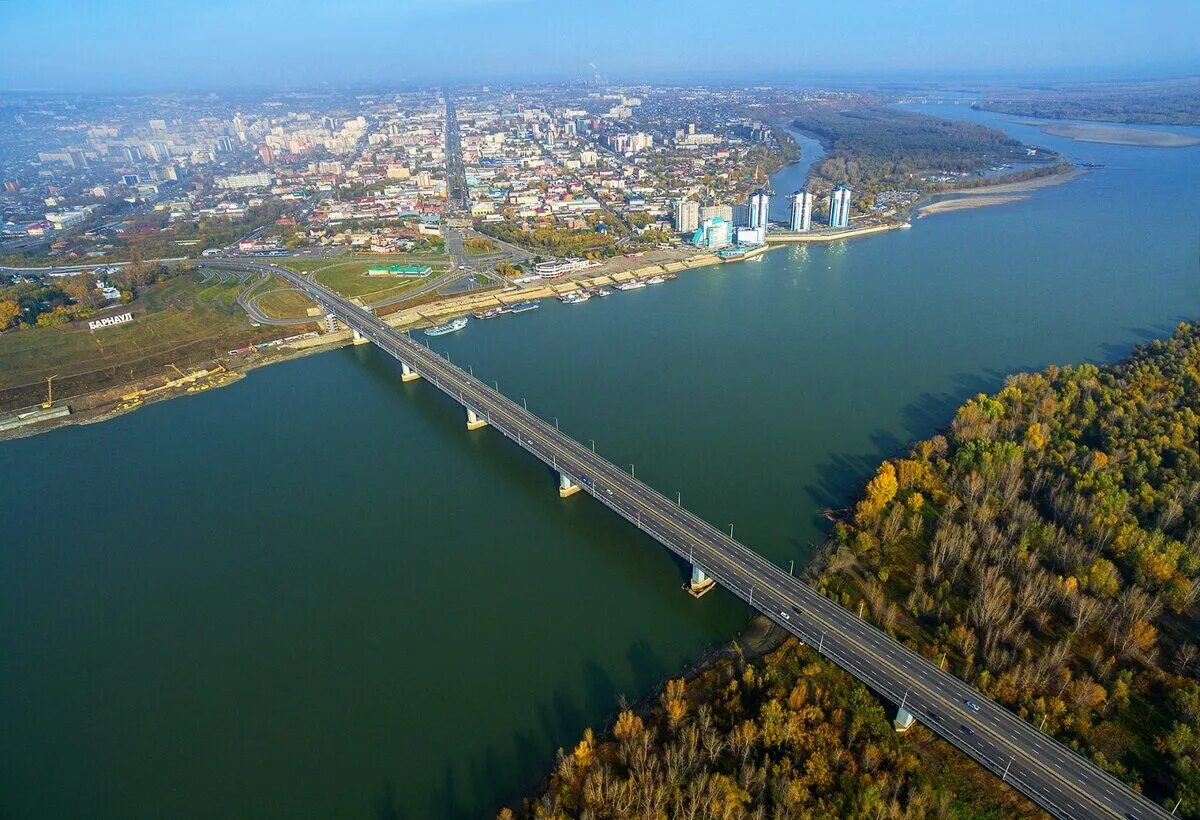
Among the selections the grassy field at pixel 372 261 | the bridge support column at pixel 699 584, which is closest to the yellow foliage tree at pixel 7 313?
the grassy field at pixel 372 261

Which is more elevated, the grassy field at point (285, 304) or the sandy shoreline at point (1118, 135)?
the sandy shoreline at point (1118, 135)

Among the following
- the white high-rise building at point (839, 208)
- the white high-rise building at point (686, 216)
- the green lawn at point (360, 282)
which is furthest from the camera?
the white high-rise building at point (839, 208)

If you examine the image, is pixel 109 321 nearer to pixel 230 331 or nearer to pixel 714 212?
pixel 230 331

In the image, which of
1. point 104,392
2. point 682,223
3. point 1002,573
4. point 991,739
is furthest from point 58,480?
point 682,223

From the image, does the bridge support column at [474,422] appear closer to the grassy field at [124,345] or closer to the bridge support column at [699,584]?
the bridge support column at [699,584]

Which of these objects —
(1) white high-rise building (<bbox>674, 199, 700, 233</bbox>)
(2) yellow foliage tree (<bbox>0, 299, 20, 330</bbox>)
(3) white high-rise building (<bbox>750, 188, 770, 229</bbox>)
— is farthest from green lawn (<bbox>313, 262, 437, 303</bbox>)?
(3) white high-rise building (<bbox>750, 188, 770, 229</bbox>)

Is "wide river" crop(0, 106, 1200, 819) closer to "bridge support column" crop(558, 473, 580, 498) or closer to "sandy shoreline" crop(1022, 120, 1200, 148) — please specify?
"bridge support column" crop(558, 473, 580, 498)

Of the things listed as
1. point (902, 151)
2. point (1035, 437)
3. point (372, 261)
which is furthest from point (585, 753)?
point (902, 151)
